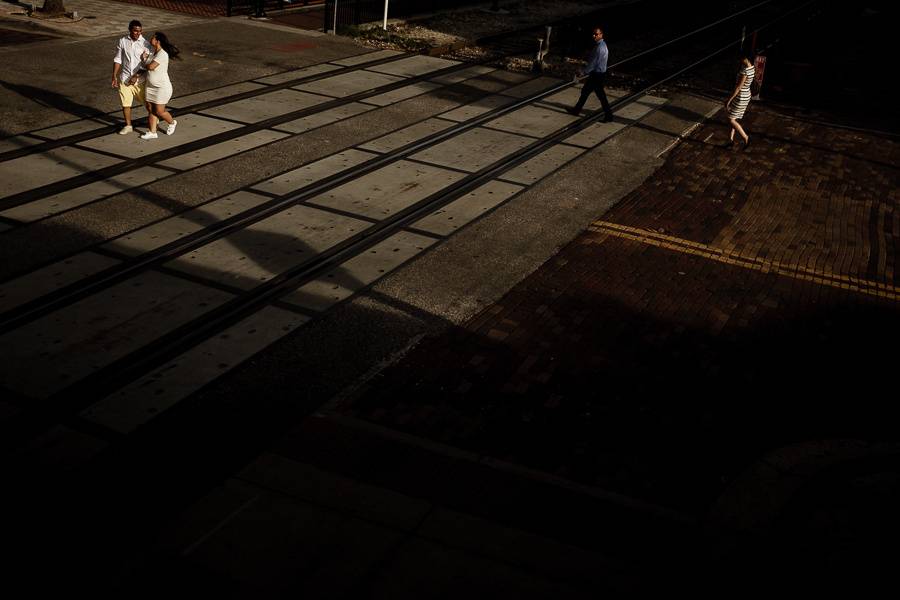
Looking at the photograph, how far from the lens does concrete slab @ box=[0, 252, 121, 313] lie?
27.4 ft

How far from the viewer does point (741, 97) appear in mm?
14859

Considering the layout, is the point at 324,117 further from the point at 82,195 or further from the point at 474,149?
the point at 82,195

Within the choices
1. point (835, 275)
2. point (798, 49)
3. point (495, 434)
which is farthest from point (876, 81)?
point (495, 434)

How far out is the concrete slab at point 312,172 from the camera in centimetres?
1174

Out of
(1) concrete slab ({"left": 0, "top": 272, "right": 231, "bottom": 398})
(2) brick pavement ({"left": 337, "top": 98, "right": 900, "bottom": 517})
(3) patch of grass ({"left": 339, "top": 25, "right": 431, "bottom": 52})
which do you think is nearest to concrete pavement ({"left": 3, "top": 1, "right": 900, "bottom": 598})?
(2) brick pavement ({"left": 337, "top": 98, "right": 900, "bottom": 517})

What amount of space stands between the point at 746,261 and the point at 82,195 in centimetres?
797

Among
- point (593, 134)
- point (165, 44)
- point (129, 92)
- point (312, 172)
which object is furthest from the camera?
point (593, 134)

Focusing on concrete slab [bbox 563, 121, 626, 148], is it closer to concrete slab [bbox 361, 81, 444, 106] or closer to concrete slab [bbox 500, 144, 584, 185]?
concrete slab [bbox 500, 144, 584, 185]

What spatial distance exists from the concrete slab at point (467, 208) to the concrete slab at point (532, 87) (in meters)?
5.64

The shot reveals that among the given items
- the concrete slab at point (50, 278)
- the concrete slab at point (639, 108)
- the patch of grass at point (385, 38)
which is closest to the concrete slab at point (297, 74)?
the patch of grass at point (385, 38)

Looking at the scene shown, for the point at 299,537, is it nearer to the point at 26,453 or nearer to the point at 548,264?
the point at 26,453

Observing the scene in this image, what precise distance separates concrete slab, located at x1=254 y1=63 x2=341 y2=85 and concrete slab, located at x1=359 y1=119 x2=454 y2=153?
136 inches

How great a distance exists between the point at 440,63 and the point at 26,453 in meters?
15.3

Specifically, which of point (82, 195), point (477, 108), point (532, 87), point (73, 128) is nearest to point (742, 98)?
point (477, 108)
